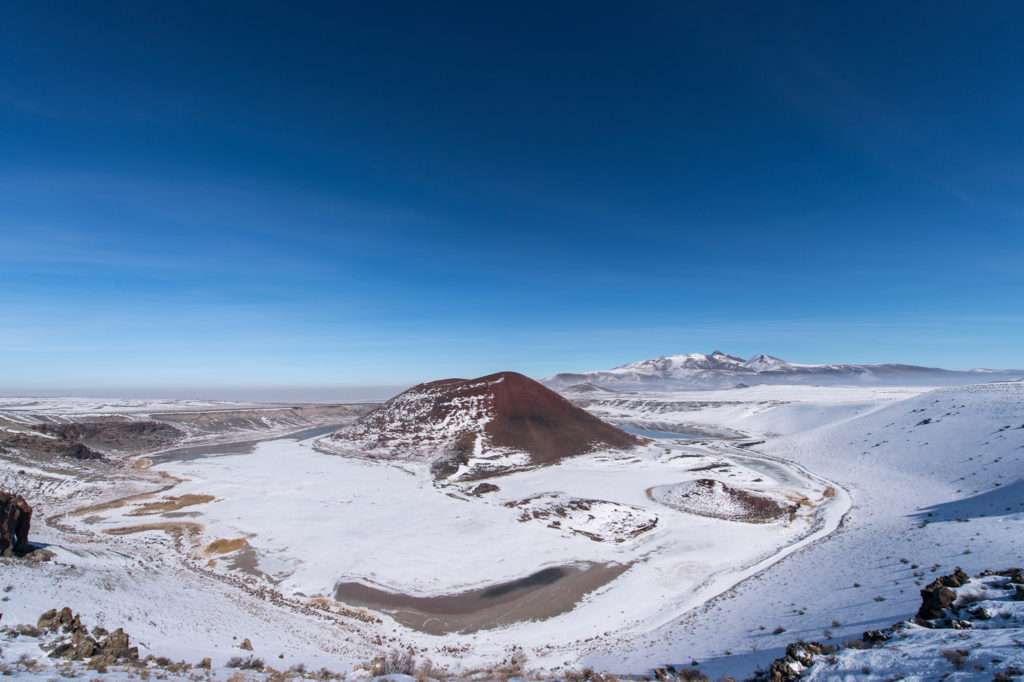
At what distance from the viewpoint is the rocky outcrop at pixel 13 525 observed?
15867 millimetres

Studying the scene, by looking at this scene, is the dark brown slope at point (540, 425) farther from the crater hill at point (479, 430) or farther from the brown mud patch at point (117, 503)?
the brown mud patch at point (117, 503)

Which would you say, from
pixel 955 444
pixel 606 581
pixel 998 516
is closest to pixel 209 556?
pixel 606 581

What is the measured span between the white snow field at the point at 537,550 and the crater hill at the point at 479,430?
13.7 feet

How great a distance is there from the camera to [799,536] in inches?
976

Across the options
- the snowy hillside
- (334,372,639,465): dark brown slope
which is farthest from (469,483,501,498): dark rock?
the snowy hillside

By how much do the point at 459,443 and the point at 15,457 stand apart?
36473 millimetres

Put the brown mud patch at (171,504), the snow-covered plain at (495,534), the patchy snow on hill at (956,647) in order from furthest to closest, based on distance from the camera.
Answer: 1. the brown mud patch at (171,504)
2. the snow-covered plain at (495,534)
3. the patchy snow on hill at (956,647)

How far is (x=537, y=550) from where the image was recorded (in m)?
23.4

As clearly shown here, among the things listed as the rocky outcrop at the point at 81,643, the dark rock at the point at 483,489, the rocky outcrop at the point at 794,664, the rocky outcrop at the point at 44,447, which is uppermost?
the rocky outcrop at the point at 794,664

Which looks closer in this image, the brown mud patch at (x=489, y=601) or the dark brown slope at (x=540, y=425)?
the brown mud patch at (x=489, y=601)

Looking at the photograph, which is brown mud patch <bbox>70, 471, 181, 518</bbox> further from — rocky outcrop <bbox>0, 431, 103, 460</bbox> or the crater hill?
the crater hill

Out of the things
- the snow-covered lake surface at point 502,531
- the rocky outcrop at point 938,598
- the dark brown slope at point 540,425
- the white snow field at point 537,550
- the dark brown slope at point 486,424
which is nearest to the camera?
the rocky outcrop at point 938,598

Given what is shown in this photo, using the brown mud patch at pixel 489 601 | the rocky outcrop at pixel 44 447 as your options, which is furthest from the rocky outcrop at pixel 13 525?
the rocky outcrop at pixel 44 447

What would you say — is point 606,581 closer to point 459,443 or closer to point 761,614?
point 761,614
